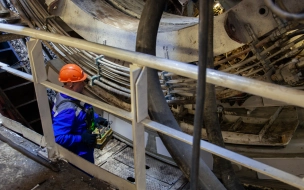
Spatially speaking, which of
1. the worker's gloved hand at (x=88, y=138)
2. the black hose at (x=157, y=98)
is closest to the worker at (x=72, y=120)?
the worker's gloved hand at (x=88, y=138)

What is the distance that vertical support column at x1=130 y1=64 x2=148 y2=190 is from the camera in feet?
3.78

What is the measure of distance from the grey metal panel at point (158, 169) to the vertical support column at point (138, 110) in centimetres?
181

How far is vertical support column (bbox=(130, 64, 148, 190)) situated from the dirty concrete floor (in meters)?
0.30

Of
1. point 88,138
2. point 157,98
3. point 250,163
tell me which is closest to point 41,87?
point 157,98

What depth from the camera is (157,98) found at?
5.47 ft

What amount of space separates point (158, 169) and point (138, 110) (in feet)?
7.18

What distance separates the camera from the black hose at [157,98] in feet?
5.45

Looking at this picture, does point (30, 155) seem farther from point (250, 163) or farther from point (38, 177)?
point (250, 163)

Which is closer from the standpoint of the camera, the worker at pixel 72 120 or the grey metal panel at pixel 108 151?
the worker at pixel 72 120

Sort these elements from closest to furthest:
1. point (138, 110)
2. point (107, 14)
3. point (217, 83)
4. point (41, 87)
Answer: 1. point (217, 83)
2. point (138, 110)
3. point (41, 87)
4. point (107, 14)

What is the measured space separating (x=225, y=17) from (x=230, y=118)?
1.09 m

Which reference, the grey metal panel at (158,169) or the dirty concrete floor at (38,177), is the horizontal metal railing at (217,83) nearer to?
the dirty concrete floor at (38,177)

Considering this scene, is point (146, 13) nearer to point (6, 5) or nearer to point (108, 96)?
point (108, 96)

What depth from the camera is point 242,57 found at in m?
2.54
